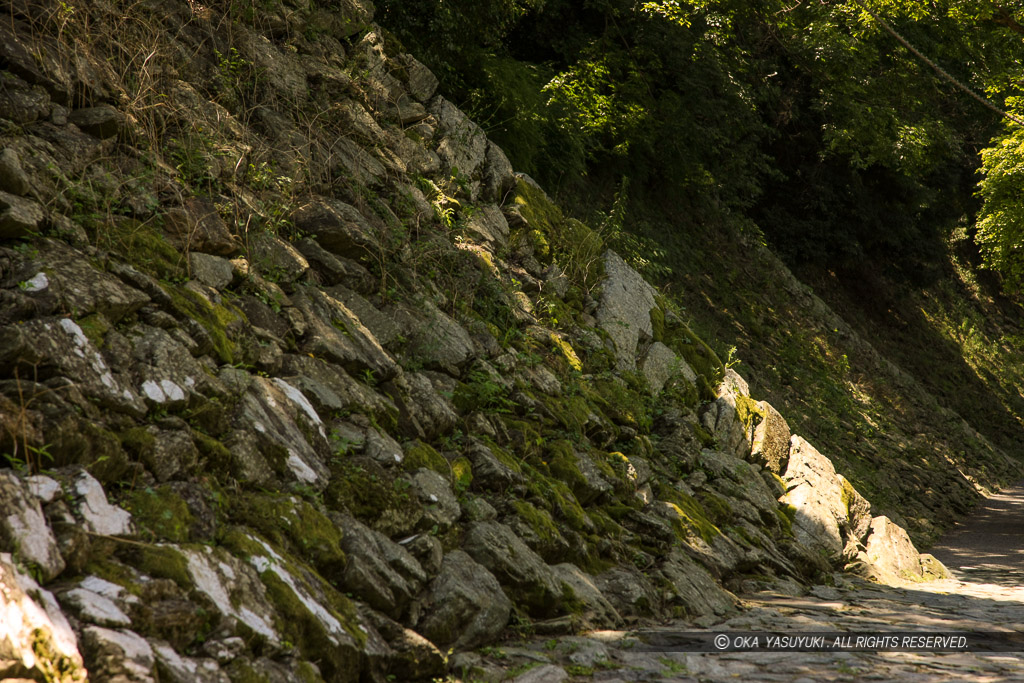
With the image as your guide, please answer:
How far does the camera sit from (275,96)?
22.2 ft

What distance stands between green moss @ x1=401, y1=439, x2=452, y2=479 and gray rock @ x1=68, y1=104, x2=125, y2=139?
108 inches

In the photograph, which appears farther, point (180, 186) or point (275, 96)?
point (275, 96)

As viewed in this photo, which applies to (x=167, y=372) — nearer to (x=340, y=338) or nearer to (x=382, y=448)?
(x=382, y=448)

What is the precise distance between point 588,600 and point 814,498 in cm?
421

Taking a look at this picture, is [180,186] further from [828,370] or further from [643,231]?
[828,370]

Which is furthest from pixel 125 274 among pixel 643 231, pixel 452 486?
pixel 643 231

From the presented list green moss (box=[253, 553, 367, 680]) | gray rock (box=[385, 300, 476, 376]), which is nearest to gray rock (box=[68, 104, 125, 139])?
gray rock (box=[385, 300, 476, 376])

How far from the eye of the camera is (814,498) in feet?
27.6

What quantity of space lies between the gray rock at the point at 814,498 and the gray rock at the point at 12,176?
23.1 feet

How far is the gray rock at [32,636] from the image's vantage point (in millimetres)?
2383

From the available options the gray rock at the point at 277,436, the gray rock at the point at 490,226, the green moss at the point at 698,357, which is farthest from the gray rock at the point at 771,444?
the gray rock at the point at 277,436

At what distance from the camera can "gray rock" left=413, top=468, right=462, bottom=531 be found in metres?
4.64

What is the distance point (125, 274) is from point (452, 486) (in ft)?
7.36

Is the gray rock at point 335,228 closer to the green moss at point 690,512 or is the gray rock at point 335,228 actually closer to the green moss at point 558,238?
the green moss at point 558,238
